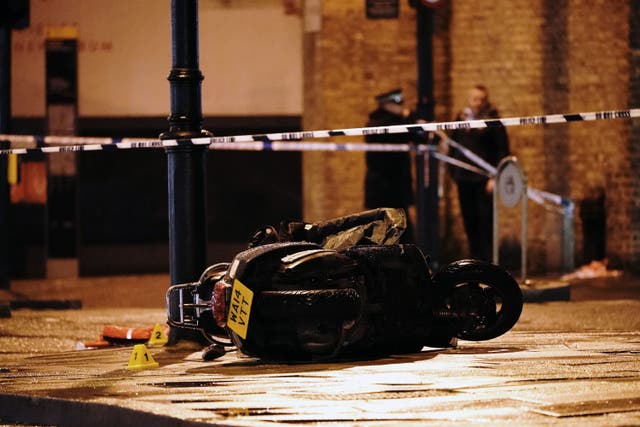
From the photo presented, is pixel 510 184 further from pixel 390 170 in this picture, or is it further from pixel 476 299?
pixel 476 299

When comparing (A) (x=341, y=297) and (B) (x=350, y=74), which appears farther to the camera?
(B) (x=350, y=74)

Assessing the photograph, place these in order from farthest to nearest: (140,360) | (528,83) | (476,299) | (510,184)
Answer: (528,83) → (510,184) → (476,299) → (140,360)

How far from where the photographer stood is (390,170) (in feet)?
52.1

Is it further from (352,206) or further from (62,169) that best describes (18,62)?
(352,206)

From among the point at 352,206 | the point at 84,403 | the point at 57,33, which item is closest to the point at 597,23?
the point at 352,206

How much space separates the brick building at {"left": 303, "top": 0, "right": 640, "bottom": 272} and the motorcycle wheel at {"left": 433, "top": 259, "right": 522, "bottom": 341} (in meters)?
8.00

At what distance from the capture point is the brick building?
54.5ft

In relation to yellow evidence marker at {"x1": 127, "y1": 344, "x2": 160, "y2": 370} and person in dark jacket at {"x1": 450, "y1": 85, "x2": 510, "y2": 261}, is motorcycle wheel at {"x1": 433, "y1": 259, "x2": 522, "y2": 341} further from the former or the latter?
person in dark jacket at {"x1": 450, "y1": 85, "x2": 510, "y2": 261}

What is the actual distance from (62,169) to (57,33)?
166 centimetres

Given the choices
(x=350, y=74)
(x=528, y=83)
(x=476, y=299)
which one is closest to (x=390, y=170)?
(x=350, y=74)

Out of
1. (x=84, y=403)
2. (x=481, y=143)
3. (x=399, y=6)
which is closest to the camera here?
(x=84, y=403)

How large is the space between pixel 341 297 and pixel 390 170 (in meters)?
8.41

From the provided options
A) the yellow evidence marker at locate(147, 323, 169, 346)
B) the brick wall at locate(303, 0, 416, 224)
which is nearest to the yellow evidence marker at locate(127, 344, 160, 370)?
the yellow evidence marker at locate(147, 323, 169, 346)

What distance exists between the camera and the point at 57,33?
17.7 meters
